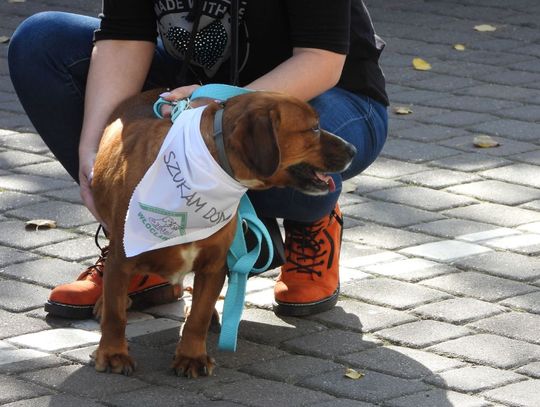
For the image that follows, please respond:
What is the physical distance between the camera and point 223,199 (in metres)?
3.37

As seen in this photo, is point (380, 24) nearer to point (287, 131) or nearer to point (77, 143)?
point (77, 143)

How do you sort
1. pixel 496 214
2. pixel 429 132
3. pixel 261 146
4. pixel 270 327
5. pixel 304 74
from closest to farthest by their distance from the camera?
pixel 261 146, pixel 304 74, pixel 270 327, pixel 496 214, pixel 429 132

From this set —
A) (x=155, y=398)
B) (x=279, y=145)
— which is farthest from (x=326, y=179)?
(x=155, y=398)

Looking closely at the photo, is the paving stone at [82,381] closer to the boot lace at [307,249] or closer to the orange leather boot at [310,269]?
the orange leather boot at [310,269]

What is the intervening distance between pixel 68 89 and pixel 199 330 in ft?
3.75

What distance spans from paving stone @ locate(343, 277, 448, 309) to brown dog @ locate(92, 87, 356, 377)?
781mm

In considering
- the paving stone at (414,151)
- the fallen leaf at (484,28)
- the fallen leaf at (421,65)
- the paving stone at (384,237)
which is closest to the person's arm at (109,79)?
the paving stone at (384,237)

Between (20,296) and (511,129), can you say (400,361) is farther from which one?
(511,129)

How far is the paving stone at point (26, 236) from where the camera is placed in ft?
15.2

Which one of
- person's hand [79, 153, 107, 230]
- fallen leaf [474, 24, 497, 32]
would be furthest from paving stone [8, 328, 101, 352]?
fallen leaf [474, 24, 497, 32]

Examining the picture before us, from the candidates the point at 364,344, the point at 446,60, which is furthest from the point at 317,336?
the point at 446,60

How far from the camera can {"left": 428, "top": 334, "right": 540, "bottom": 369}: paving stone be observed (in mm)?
3686

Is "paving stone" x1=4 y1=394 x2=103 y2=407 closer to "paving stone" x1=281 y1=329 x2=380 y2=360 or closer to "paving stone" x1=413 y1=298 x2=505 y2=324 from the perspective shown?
"paving stone" x1=281 y1=329 x2=380 y2=360

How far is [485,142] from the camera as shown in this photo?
593 centimetres
